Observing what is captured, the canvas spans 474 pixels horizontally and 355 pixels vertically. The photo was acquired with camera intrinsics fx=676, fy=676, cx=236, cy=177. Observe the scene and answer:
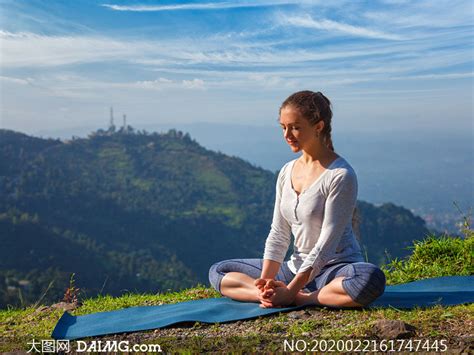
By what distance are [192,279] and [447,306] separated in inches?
2541

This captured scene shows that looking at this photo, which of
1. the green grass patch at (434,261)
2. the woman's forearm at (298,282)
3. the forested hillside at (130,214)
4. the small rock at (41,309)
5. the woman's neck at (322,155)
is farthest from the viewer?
the forested hillside at (130,214)

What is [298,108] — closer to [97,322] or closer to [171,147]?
[97,322]

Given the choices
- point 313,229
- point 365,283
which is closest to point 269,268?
point 313,229

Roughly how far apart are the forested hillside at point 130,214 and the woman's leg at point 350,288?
148ft

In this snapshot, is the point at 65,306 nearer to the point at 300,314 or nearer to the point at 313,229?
the point at 300,314

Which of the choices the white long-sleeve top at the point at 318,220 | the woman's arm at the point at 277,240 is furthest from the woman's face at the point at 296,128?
the woman's arm at the point at 277,240

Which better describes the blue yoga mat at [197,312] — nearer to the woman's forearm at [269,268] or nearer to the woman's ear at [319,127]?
the woman's forearm at [269,268]

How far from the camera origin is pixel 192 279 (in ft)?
225

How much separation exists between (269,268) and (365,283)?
0.78 metres

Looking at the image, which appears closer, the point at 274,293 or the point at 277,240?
the point at 274,293

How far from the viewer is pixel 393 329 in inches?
165

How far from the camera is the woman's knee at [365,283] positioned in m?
4.76

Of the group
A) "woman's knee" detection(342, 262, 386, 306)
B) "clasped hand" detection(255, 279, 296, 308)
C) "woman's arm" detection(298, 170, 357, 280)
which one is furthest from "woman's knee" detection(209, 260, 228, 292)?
"woman's knee" detection(342, 262, 386, 306)

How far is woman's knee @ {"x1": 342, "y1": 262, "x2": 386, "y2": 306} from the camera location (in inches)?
187
